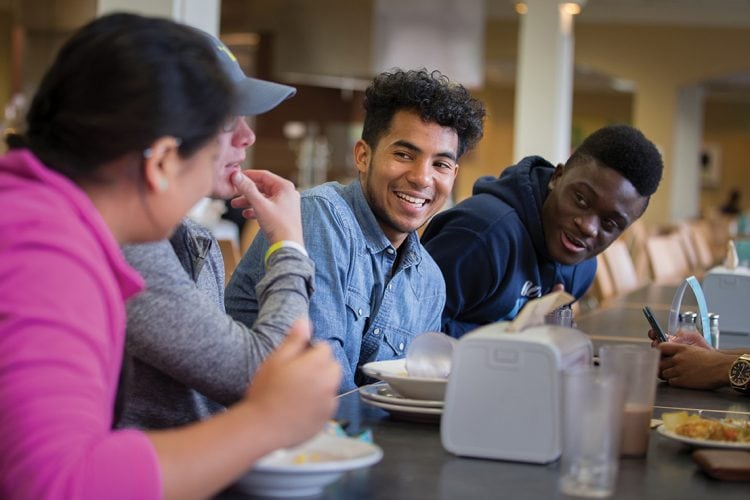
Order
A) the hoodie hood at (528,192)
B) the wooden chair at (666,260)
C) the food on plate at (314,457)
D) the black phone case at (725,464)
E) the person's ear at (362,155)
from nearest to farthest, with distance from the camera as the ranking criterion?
the food on plate at (314,457), the black phone case at (725,464), the person's ear at (362,155), the hoodie hood at (528,192), the wooden chair at (666,260)

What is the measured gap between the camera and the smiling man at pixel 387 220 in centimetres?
203

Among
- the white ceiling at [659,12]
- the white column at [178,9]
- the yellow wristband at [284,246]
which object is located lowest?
the yellow wristband at [284,246]

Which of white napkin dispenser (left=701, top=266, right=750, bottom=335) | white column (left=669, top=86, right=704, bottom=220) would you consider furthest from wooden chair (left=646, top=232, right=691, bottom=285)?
white column (left=669, top=86, right=704, bottom=220)

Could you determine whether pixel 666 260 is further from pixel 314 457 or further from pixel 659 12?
pixel 659 12

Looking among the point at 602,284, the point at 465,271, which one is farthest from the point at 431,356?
the point at 602,284

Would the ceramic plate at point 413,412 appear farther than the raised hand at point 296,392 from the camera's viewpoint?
Yes

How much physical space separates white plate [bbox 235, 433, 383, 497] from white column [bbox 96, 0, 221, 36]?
3.08 m

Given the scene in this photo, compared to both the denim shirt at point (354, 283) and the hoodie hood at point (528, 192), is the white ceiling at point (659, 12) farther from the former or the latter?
the denim shirt at point (354, 283)

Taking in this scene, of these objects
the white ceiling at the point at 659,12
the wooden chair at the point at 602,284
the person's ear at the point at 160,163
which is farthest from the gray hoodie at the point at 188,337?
the white ceiling at the point at 659,12

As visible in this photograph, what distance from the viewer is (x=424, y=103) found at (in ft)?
7.26

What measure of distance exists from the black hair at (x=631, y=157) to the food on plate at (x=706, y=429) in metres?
1.24

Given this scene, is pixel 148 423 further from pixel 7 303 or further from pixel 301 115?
pixel 301 115

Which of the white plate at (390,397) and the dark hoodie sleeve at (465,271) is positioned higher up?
the dark hoodie sleeve at (465,271)

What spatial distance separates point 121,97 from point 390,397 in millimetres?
684
